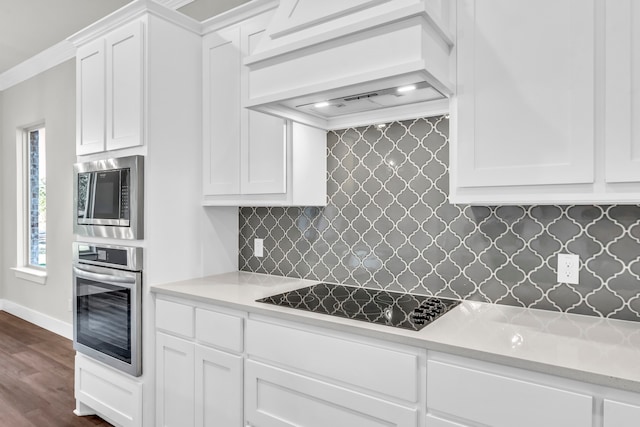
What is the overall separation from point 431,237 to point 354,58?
961 millimetres

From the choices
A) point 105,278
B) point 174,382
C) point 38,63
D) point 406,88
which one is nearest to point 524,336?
point 406,88

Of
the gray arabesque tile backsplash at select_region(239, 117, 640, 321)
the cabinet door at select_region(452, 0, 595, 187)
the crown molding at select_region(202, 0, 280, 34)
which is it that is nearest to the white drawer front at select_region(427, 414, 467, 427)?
the gray arabesque tile backsplash at select_region(239, 117, 640, 321)

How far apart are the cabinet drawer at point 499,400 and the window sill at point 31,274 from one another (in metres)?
4.53

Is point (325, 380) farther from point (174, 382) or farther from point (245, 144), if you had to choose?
point (245, 144)

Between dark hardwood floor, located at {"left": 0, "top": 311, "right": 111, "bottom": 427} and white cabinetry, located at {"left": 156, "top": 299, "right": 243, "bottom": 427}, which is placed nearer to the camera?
white cabinetry, located at {"left": 156, "top": 299, "right": 243, "bottom": 427}

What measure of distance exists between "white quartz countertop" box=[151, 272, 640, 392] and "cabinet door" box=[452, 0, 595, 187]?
21.3 inches

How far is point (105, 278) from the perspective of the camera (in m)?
2.50

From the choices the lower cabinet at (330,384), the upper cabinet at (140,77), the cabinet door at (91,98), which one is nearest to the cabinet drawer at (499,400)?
the lower cabinet at (330,384)

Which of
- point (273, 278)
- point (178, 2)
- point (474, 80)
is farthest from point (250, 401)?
point (178, 2)

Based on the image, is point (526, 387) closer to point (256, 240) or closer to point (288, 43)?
point (288, 43)

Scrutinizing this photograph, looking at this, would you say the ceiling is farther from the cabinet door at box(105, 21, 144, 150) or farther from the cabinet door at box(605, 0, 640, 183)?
the cabinet door at box(605, 0, 640, 183)

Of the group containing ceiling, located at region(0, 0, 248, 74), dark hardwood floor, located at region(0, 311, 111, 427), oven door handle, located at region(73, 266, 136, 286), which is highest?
ceiling, located at region(0, 0, 248, 74)

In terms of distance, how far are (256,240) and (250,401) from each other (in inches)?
43.1

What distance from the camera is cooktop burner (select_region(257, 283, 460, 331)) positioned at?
1.68m
